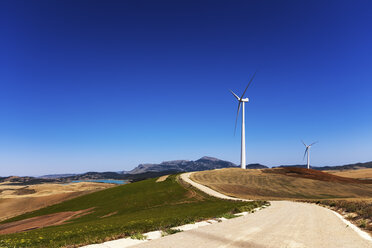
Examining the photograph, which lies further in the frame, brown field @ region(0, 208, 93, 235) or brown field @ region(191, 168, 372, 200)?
brown field @ region(191, 168, 372, 200)

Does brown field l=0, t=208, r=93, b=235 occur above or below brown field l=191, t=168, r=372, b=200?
below

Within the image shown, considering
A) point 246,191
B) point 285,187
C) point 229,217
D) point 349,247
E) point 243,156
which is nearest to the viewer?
point 349,247

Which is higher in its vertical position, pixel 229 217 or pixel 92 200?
pixel 229 217

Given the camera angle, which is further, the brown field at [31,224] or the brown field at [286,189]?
the brown field at [286,189]

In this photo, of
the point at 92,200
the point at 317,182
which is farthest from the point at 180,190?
the point at 317,182

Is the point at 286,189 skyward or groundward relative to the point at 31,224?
skyward

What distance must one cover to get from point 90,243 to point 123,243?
2.10 m

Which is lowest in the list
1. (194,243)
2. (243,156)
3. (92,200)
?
(92,200)

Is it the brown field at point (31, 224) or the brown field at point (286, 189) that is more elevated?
the brown field at point (286, 189)

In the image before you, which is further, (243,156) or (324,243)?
(243,156)

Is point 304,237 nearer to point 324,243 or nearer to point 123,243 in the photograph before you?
point 324,243

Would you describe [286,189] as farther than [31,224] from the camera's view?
Yes

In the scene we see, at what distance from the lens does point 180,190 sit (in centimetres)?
7025

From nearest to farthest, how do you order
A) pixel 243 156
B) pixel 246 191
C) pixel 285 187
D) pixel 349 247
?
pixel 349 247 → pixel 246 191 → pixel 285 187 → pixel 243 156
